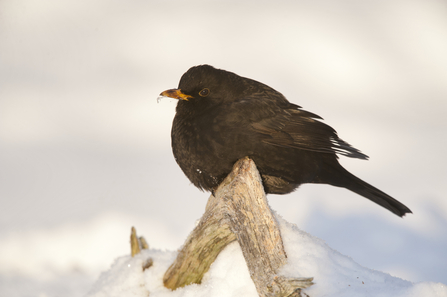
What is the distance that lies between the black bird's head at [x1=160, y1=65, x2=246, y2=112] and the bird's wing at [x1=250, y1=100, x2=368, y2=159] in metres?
0.44

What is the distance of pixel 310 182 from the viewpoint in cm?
439

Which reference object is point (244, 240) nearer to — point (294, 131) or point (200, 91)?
point (294, 131)

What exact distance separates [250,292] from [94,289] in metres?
1.75

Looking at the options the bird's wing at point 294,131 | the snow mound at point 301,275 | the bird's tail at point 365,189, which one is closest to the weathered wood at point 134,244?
the snow mound at point 301,275

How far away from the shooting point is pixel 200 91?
160 inches

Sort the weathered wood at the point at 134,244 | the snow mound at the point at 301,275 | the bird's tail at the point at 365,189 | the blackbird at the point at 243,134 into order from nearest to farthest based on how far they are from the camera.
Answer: the snow mound at the point at 301,275 → the blackbird at the point at 243,134 → the weathered wood at the point at 134,244 → the bird's tail at the point at 365,189

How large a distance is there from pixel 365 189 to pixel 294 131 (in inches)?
52.4

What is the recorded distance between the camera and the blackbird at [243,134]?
3.69m

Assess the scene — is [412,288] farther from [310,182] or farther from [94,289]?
[94,289]

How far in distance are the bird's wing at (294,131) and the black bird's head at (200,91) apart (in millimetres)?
443

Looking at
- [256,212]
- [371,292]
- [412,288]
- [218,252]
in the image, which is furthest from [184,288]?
[412,288]

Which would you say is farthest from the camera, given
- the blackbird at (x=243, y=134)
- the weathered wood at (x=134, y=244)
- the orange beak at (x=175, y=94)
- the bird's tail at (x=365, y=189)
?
the bird's tail at (x=365, y=189)

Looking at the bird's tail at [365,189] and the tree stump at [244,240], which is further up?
the bird's tail at [365,189]

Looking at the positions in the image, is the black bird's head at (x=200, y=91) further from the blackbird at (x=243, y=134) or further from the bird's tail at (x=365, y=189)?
the bird's tail at (x=365, y=189)
